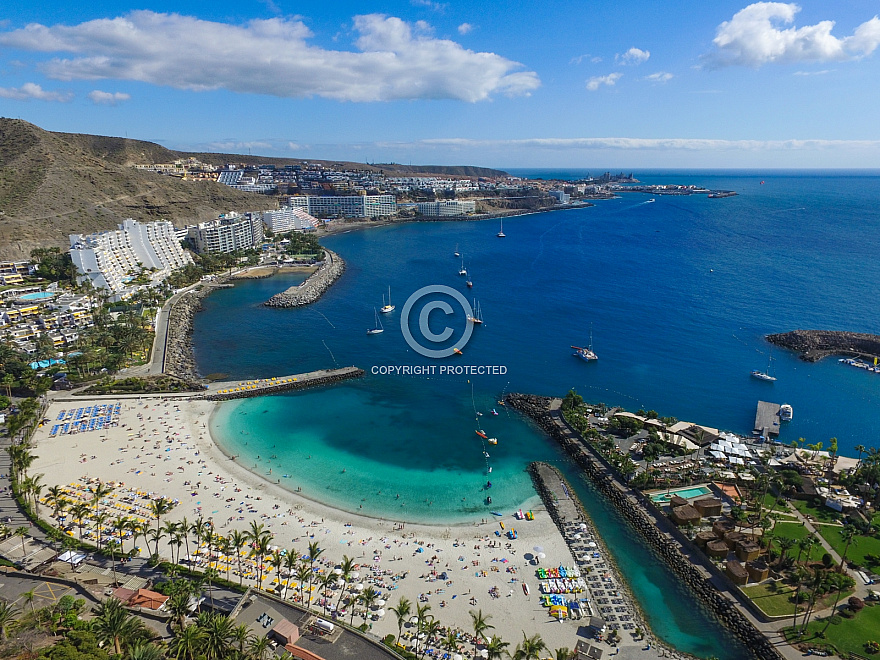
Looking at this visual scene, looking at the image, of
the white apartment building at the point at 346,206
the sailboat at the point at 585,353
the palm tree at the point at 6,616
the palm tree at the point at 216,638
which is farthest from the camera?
the white apartment building at the point at 346,206

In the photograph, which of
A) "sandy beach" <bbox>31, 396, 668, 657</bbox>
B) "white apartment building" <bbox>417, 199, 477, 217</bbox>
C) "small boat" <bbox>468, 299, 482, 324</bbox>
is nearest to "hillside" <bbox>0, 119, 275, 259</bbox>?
"sandy beach" <bbox>31, 396, 668, 657</bbox>

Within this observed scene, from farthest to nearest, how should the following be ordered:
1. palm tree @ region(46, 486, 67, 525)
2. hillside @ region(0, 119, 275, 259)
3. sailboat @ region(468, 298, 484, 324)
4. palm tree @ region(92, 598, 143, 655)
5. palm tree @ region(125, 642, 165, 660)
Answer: hillside @ region(0, 119, 275, 259), sailboat @ region(468, 298, 484, 324), palm tree @ region(46, 486, 67, 525), palm tree @ region(92, 598, 143, 655), palm tree @ region(125, 642, 165, 660)

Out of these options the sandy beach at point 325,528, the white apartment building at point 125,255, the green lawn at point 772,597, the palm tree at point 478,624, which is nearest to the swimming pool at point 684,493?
the green lawn at point 772,597

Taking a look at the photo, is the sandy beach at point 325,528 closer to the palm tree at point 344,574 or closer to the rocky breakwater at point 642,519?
the palm tree at point 344,574

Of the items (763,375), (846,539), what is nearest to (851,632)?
(846,539)

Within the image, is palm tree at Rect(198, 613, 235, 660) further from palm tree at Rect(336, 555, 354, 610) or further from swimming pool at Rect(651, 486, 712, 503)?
swimming pool at Rect(651, 486, 712, 503)
